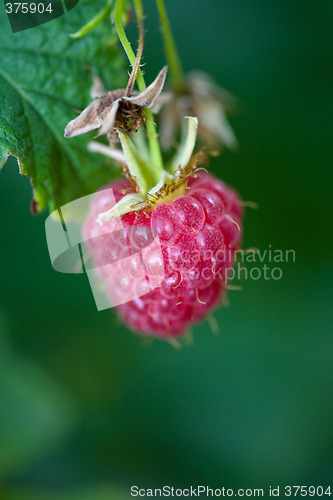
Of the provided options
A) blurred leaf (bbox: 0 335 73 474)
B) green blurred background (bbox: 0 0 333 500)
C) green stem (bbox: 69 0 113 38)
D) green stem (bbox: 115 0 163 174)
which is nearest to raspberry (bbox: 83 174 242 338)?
green stem (bbox: 115 0 163 174)

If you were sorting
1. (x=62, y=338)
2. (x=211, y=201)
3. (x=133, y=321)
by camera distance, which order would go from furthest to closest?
(x=62, y=338), (x=133, y=321), (x=211, y=201)

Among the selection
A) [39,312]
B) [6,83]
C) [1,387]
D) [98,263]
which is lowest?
[1,387]

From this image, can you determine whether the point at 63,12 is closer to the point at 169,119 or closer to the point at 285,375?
the point at 169,119

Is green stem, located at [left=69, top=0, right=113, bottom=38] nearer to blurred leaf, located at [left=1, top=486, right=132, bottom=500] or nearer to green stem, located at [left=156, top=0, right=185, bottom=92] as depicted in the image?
green stem, located at [left=156, top=0, right=185, bottom=92]

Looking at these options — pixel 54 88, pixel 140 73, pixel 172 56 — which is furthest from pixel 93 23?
pixel 172 56

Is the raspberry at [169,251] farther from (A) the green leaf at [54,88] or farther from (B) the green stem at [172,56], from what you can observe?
(B) the green stem at [172,56]

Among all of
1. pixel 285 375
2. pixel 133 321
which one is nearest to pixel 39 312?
pixel 133 321

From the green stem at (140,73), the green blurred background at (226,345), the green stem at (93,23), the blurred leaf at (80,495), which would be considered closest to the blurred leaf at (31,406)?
the green blurred background at (226,345)
